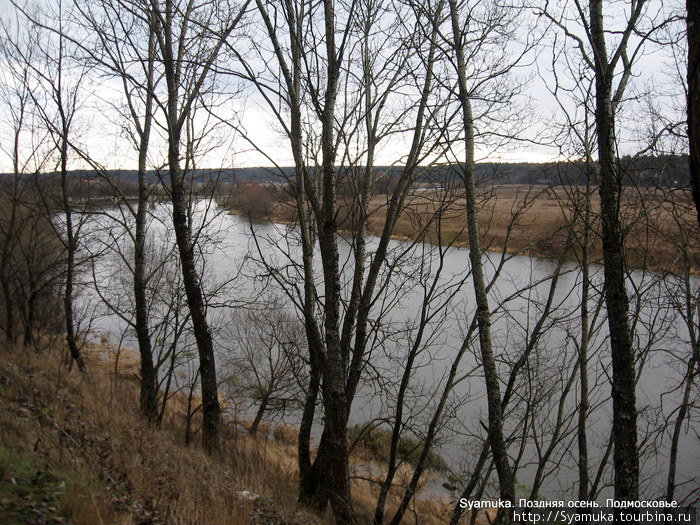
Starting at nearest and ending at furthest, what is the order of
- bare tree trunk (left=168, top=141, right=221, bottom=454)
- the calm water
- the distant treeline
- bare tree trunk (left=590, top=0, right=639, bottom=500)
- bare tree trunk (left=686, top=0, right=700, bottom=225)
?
bare tree trunk (left=686, top=0, right=700, bottom=225) → bare tree trunk (left=590, top=0, right=639, bottom=500) → the distant treeline → bare tree trunk (left=168, top=141, right=221, bottom=454) → the calm water

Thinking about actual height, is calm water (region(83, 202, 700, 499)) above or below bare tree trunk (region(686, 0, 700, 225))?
below

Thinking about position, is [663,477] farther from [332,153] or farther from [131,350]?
[131,350]

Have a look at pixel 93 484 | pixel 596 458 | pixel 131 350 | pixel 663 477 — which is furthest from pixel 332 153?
pixel 131 350

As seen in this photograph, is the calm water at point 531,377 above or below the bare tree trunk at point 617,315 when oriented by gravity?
below

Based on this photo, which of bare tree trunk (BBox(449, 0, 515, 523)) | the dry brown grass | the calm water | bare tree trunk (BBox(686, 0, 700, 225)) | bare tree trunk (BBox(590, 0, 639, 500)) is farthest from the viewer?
the calm water

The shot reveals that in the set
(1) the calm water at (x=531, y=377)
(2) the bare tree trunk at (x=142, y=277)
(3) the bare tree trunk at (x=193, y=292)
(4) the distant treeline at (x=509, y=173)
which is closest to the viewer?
(4) the distant treeline at (x=509, y=173)

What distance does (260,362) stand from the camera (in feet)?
44.1

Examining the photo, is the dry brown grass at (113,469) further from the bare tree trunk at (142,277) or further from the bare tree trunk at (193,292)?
the bare tree trunk at (142,277)

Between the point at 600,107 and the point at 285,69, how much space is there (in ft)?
8.11

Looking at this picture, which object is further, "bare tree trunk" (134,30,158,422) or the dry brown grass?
"bare tree trunk" (134,30,158,422)

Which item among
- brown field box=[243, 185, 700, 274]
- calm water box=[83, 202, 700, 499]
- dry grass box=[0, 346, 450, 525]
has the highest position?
brown field box=[243, 185, 700, 274]

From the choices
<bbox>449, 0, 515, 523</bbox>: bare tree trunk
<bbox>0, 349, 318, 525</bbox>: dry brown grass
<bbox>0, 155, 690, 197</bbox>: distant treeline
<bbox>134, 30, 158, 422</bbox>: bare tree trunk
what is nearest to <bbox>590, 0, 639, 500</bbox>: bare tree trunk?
<bbox>0, 155, 690, 197</bbox>: distant treeline

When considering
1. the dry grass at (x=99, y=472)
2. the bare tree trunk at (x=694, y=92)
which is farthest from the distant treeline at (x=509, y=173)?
the dry grass at (x=99, y=472)

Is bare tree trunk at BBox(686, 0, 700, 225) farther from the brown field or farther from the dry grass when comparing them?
the dry grass
